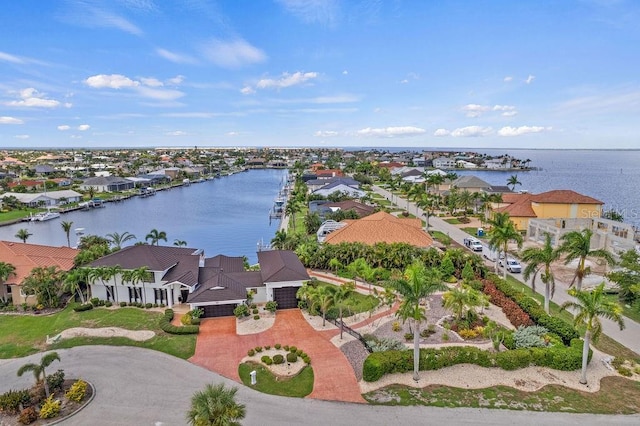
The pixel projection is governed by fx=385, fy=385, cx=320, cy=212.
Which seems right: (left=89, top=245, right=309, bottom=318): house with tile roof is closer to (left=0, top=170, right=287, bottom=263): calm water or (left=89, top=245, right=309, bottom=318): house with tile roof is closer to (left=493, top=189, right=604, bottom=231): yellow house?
(left=0, top=170, right=287, bottom=263): calm water

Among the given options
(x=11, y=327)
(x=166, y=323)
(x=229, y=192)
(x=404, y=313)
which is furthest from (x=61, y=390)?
(x=229, y=192)

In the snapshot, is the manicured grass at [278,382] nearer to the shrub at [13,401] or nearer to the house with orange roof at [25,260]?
the shrub at [13,401]

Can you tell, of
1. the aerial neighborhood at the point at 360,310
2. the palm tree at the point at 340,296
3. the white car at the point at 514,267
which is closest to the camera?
the aerial neighborhood at the point at 360,310

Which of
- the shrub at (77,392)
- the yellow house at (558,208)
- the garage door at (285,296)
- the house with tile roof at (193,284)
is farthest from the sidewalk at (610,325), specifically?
the shrub at (77,392)

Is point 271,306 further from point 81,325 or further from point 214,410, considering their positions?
point 214,410

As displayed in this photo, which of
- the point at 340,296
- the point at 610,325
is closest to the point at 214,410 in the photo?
the point at 340,296

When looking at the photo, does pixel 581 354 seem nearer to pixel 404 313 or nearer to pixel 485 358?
pixel 485 358

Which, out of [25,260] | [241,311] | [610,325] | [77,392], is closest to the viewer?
[77,392]
